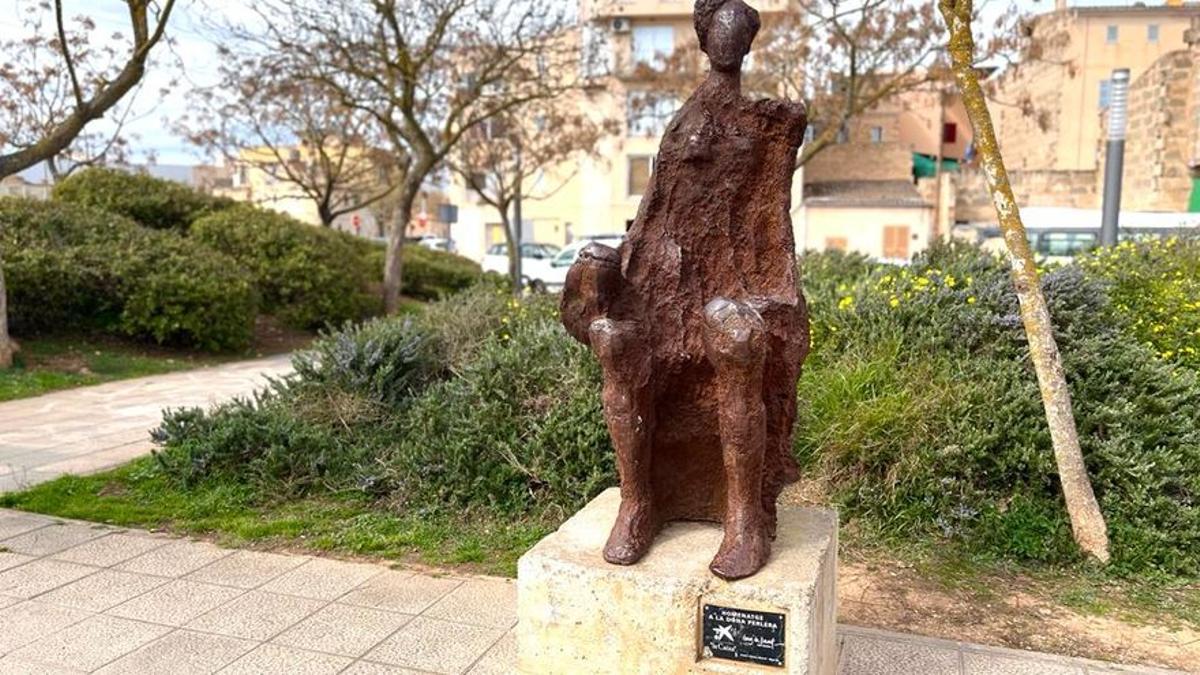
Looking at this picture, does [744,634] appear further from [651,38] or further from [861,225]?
[651,38]

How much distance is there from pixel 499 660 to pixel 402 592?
2.93ft

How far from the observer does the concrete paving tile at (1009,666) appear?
3492 millimetres

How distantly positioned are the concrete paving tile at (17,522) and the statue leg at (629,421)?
160 inches

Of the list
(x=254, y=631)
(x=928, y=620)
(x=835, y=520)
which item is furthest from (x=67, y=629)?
(x=928, y=620)

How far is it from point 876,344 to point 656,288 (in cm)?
348

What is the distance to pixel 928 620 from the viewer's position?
4039mm

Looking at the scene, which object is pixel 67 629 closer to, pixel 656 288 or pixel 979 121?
pixel 656 288

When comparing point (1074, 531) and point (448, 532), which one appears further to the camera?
point (448, 532)

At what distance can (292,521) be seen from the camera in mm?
5219

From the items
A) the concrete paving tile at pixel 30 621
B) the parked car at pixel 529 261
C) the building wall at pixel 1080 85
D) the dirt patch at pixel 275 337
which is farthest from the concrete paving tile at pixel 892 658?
the building wall at pixel 1080 85

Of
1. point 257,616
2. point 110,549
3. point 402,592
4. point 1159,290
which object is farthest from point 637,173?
point 257,616

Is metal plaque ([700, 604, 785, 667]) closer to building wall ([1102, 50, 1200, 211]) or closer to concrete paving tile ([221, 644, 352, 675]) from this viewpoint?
concrete paving tile ([221, 644, 352, 675])

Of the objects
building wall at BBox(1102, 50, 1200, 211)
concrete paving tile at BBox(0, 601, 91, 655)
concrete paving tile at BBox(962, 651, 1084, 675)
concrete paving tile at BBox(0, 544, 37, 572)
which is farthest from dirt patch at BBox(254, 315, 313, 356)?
building wall at BBox(1102, 50, 1200, 211)

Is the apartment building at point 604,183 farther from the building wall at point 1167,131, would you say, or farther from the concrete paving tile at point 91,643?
the concrete paving tile at point 91,643
